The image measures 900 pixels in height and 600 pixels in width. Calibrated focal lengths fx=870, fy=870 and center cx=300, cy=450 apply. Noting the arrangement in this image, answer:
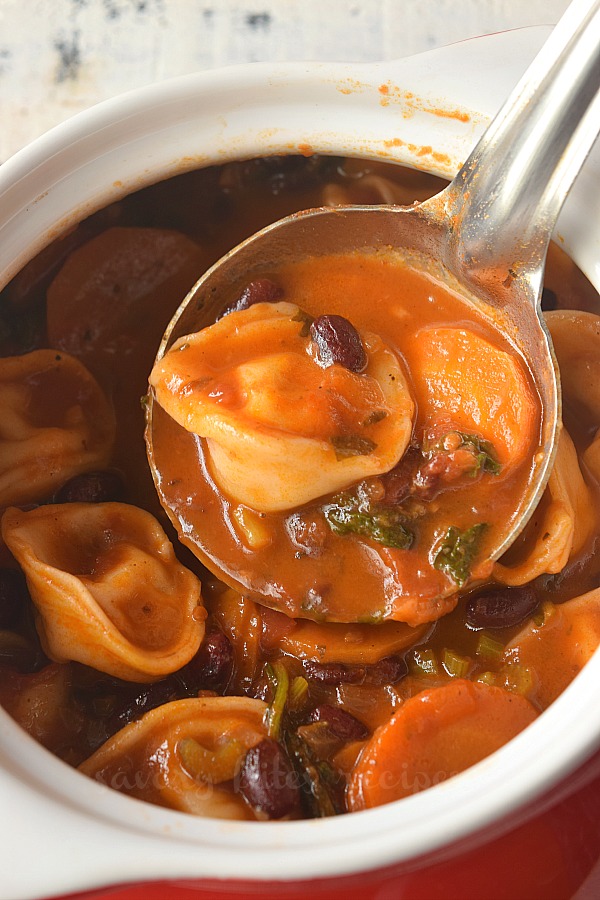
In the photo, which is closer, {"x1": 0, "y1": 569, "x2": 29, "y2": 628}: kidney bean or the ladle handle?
the ladle handle

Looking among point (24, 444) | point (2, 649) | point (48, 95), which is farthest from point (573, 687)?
point (48, 95)

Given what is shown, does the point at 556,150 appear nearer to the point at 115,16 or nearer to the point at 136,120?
the point at 136,120

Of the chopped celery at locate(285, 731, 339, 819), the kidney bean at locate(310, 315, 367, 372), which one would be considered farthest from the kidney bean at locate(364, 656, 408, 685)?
the kidney bean at locate(310, 315, 367, 372)

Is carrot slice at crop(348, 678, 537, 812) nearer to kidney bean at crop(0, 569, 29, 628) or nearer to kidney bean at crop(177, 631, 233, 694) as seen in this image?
kidney bean at crop(177, 631, 233, 694)

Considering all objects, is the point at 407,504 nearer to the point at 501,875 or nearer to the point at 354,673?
the point at 354,673

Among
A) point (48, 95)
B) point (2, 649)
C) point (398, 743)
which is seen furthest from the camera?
point (48, 95)

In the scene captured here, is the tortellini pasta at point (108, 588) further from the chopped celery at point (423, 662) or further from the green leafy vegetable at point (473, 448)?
the green leafy vegetable at point (473, 448)

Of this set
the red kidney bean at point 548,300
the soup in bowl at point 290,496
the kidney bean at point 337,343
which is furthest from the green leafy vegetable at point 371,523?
the red kidney bean at point 548,300
